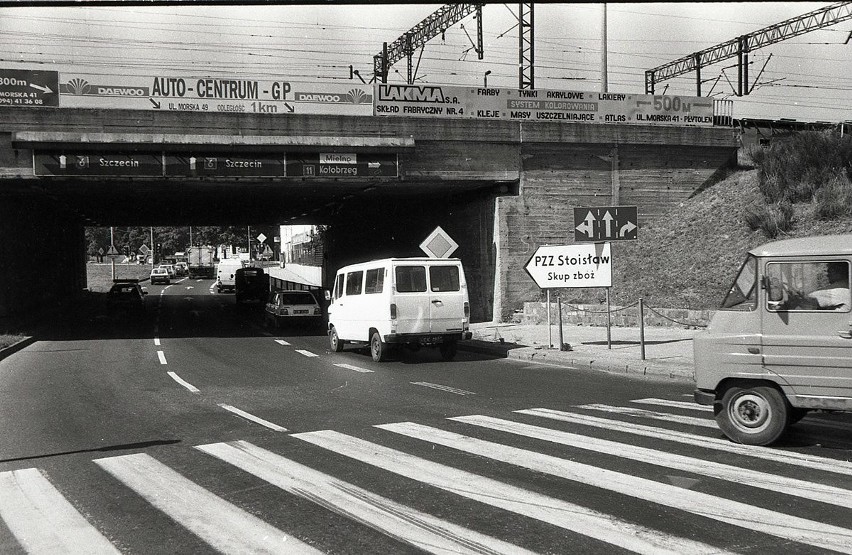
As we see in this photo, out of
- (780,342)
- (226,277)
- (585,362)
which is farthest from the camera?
(226,277)

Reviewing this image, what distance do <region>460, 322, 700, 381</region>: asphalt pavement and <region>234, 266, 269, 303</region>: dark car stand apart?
2123cm

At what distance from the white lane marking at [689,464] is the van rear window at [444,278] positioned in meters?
7.95

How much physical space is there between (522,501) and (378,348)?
38.2 ft

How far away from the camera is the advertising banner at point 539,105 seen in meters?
26.1

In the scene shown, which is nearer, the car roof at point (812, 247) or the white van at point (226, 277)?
the car roof at point (812, 247)

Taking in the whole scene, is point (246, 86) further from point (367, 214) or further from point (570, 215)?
point (367, 214)

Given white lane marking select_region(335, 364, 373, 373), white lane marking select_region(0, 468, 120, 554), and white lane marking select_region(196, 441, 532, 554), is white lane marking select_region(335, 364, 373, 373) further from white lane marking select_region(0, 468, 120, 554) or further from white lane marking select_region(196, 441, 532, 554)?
white lane marking select_region(0, 468, 120, 554)

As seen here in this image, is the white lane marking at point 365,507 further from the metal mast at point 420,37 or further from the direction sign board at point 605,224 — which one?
the metal mast at point 420,37

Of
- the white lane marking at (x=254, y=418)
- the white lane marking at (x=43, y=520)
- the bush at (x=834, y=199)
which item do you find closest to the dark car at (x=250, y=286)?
the bush at (x=834, y=199)

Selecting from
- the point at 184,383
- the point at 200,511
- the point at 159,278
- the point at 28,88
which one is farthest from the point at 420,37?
the point at 159,278

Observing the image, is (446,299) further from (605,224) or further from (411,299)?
(605,224)

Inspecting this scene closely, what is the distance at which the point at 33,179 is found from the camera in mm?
23344

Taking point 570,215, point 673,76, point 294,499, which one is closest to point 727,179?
point 570,215

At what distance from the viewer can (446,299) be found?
17.3 metres
